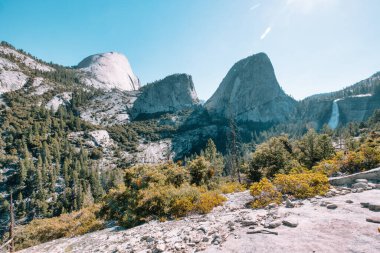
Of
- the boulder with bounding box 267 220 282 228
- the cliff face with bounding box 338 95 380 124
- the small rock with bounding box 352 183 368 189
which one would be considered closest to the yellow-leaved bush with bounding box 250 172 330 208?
the small rock with bounding box 352 183 368 189

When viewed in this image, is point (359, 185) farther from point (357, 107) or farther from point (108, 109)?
point (357, 107)

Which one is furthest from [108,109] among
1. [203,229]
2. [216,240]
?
[216,240]

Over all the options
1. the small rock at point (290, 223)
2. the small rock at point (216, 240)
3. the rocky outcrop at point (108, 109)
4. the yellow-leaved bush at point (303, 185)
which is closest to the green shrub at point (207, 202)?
the yellow-leaved bush at point (303, 185)

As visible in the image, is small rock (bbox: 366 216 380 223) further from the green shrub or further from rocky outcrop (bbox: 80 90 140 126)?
rocky outcrop (bbox: 80 90 140 126)

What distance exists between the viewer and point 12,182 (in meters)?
77.9

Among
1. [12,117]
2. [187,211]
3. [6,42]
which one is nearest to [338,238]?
[187,211]

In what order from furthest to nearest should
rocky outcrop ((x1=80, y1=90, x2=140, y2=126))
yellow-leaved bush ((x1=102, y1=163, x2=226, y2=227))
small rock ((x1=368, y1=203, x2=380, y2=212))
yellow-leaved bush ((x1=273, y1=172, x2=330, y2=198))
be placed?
1. rocky outcrop ((x1=80, y1=90, x2=140, y2=126))
2. yellow-leaved bush ((x1=102, y1=163, x2=226, y2=227))
3. yellow-leaved bush ((x1=273, y1=172, x2=330, y2=198))
4. small rock ((x1=368, y1=203, x2=380, y2=212))

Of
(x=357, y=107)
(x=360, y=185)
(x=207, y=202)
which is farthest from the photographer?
(x=357, y=107)

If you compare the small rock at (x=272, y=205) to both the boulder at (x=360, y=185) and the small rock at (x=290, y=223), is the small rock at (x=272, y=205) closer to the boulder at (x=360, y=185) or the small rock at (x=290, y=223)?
the small rock at (x=290, y=223)

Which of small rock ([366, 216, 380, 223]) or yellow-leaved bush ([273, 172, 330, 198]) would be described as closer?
small rock ([366, 216, 380, 223])

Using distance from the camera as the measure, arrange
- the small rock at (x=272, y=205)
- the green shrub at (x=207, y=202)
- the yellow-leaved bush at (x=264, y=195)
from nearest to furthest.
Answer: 1. the small rock at (x=272, y=205)
2. the yellow-leaved bush at (x=264, y=195)
3. the green shrub at (x=207, y=202)

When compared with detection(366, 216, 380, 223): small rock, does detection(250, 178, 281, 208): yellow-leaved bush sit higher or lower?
lower

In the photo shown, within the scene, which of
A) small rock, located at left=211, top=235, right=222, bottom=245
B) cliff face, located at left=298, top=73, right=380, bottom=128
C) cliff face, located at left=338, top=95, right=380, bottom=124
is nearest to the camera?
small rock, located at left=211, top=235, right=222, bottom=245

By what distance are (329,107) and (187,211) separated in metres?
220
